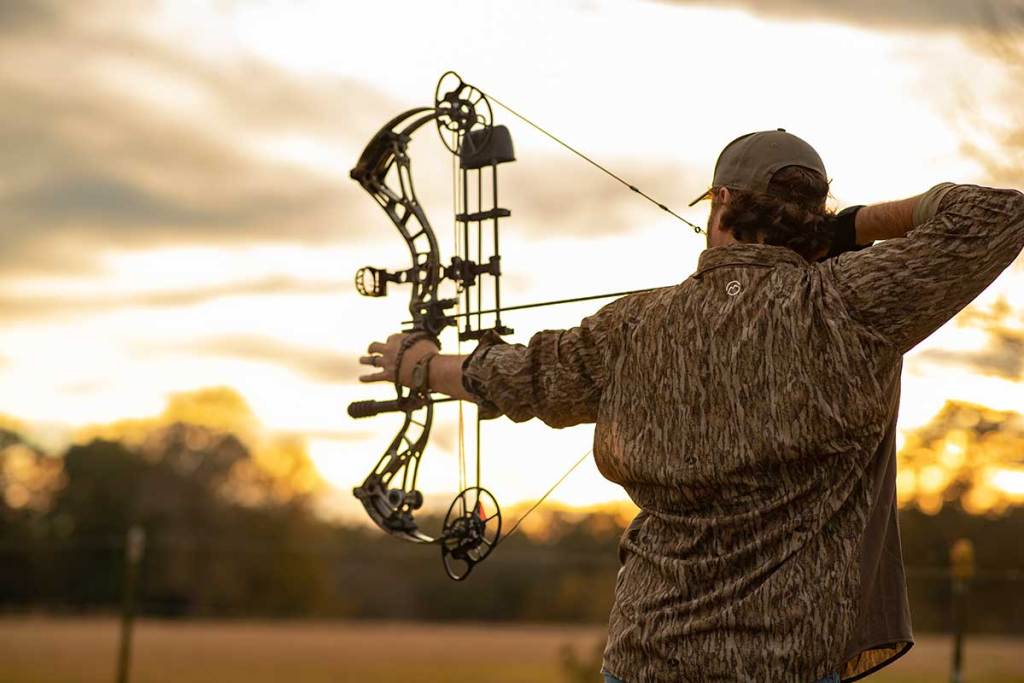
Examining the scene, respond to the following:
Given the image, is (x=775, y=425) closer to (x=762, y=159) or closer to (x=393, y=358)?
(x=762, y=159)

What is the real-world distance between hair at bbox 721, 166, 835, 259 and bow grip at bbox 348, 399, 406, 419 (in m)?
1.10

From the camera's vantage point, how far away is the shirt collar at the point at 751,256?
192 cm

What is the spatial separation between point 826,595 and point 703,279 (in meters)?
0.49

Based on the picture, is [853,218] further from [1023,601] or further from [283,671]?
[283,671]

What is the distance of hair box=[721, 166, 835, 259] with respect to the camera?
1.98m

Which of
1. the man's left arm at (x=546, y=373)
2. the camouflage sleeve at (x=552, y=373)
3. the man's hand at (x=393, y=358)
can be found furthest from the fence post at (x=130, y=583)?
the camouflage sleeve at (x=552, y=373)

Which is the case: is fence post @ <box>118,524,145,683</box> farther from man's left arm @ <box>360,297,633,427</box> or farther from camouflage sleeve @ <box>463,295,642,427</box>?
camouflage sleeve @ <box>463,295,642,427</box>

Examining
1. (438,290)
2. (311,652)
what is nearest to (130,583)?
(438,290)

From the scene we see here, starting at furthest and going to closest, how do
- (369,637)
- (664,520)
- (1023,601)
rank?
(369,637) → (1023,601) → (664,520)

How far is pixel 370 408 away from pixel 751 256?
1.25 m

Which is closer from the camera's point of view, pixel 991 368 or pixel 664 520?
pixel 664 520

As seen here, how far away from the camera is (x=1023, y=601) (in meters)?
10.0

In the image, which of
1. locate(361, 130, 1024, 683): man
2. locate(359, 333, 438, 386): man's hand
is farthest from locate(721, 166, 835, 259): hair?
locate(359, 333, 438, 386): man's hand

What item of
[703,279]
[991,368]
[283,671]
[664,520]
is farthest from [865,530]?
[283,671]
